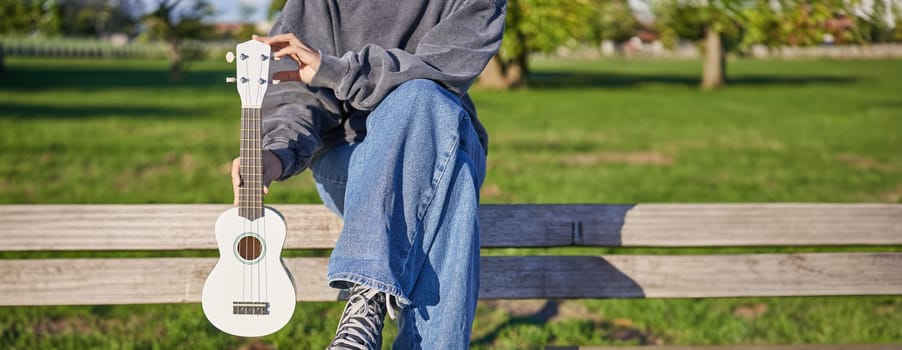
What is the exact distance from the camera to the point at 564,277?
3.04 meters

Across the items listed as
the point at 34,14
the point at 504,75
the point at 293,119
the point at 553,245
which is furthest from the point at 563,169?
the point at 504,75

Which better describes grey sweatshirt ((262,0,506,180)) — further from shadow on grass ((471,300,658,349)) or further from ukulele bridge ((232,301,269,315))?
shadow on grass ((471,300,658,349))

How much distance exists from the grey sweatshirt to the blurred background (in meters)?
1.18

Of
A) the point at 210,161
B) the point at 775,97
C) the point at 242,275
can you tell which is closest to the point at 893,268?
the point at 242,275

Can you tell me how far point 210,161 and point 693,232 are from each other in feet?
25.0

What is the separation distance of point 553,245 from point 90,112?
14.7 meters

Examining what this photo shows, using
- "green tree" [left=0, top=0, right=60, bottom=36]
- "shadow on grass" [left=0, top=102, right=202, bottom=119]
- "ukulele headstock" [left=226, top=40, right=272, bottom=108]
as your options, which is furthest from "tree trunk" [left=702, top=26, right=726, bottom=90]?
"ukulele headstock" [left=226, top=40, right=272, bottom=108]

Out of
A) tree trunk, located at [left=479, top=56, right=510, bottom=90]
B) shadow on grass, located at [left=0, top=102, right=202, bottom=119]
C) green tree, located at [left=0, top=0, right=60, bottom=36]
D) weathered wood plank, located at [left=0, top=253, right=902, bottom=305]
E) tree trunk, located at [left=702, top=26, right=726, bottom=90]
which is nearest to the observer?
weathered wood plank, located at [left=0, top=253, right=902, bottom=305]

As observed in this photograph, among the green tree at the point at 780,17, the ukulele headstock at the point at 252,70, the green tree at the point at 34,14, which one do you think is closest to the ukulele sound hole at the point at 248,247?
the ukulele headstock at the point at 252,70

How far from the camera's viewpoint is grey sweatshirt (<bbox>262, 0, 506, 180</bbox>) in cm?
250

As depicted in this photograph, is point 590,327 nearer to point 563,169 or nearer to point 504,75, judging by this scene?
point 563,169

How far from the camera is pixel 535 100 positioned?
22.2 m

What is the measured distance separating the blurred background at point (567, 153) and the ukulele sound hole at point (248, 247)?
1374 mm

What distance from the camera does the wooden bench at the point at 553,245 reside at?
2895mm
